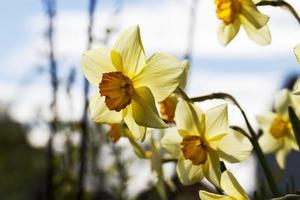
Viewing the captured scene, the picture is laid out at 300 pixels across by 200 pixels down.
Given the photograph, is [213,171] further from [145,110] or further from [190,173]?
[145,110]

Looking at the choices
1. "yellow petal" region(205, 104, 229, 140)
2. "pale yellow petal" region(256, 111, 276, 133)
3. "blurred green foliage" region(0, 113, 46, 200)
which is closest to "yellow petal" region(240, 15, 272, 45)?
"yellow petal" region(205, 104, 229, 140)

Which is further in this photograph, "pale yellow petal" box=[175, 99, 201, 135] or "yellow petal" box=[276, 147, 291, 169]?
"yellow petal" box=[276, 147, 291, 169]

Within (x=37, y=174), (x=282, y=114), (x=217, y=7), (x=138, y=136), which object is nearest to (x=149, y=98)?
(x=138, y=136)

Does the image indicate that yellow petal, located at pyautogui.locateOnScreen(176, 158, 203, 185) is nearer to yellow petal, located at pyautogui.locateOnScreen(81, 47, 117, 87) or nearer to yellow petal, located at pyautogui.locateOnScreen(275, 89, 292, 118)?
yellow petal, located at pyautogui.locateOnScreen(81, 47, 117, 87)

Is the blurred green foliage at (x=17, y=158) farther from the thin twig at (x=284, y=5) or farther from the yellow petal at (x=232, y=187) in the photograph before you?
the yellow petal at (x=232, y=187)

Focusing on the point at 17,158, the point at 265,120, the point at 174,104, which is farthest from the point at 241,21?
the point at 17,158

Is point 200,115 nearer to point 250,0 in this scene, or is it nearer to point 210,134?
point 210,134
